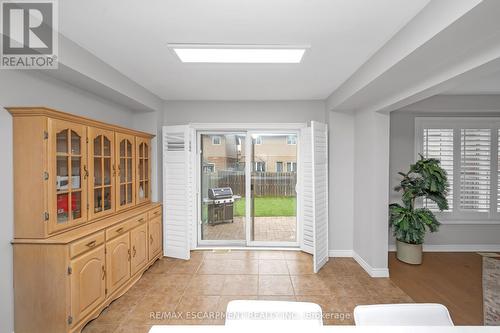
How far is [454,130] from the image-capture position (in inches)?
164

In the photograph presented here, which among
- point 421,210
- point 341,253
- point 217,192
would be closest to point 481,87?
point 421,210

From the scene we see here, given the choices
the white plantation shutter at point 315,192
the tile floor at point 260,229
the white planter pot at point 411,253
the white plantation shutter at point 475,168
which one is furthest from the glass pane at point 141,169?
the white plantation shutter at point 475,168

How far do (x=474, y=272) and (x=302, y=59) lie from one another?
371 centimetres

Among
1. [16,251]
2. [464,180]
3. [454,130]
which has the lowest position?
[16,251]

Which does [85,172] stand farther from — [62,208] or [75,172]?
[62,208]

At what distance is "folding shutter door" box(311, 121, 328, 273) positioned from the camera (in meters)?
3.48

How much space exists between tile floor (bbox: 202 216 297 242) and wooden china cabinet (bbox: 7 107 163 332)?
5.94 feet

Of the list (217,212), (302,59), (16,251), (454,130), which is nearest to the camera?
(16,251)

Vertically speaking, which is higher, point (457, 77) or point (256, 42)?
point (256, 42)

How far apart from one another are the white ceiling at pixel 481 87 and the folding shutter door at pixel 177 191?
3.83 metres

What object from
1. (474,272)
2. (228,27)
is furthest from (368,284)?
(228,27)

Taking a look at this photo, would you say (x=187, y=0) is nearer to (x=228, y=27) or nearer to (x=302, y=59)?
(x=228, y=27)

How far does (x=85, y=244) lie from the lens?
7.38 ft

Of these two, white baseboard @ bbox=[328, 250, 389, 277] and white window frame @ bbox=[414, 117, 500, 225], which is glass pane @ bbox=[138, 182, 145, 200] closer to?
white baseboard @ bbox=[328, 250, 389, 277]
